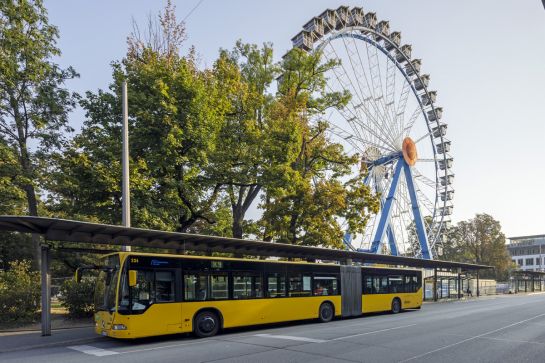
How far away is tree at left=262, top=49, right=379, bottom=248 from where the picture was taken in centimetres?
2538

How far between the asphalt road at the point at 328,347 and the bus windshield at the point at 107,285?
1151 millimetres

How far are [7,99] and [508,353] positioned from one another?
23.3 m

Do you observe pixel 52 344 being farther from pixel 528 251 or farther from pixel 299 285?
pixel 528 251

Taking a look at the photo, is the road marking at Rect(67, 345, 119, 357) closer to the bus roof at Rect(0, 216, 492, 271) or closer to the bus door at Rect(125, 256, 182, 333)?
the bus door at Rect(125, 256, 182, 333)

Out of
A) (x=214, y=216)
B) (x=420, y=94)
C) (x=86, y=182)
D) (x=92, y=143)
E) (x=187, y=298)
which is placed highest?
(x=420, y=94)

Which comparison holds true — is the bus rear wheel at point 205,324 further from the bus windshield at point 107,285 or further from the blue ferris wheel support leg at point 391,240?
the blue ferris wheel support leg at point 391,240

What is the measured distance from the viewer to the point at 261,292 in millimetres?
16750

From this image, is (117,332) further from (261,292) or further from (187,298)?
(261,292)

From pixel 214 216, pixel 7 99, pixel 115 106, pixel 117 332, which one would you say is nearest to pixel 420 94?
pixel 214 216

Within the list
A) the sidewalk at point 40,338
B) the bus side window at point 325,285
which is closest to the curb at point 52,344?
the sidewalk at point 40,338

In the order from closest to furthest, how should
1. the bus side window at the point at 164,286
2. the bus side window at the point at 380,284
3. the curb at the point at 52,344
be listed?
the curb at the point at 52,344, the bus side window at the point at 164,286, the bus side window at the point at 380,284

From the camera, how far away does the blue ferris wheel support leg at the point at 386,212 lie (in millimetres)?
35156

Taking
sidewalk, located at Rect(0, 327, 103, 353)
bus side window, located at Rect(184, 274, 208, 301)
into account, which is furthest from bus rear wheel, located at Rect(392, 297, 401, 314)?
sidewalk, located at Rect(0, 327, 103, 353)

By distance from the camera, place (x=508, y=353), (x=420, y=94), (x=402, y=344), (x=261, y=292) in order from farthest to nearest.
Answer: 1. (x=420, y=94)
2. (x=261, y=292)
3. (x=402, y=344)
4. (x=508, y=353)
